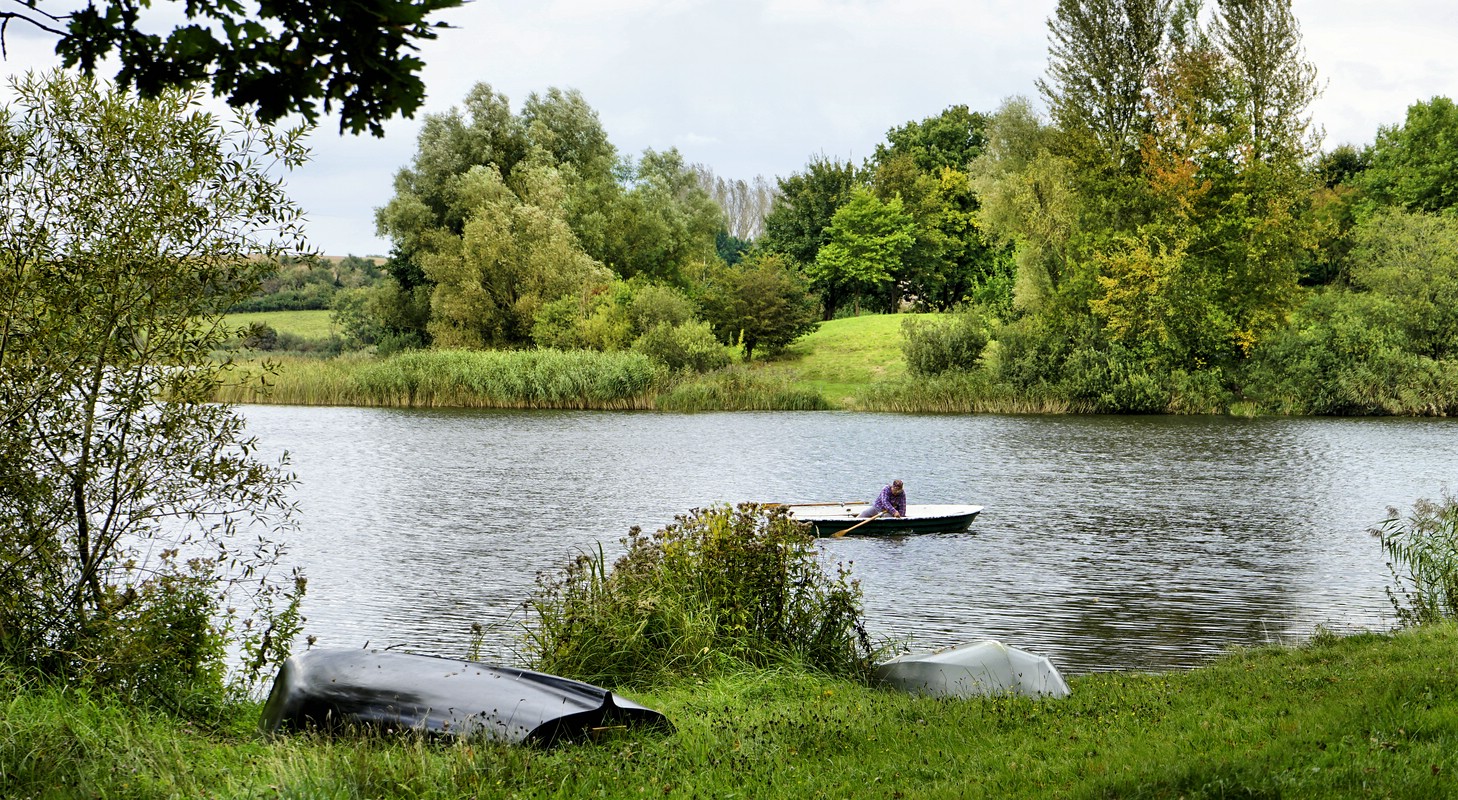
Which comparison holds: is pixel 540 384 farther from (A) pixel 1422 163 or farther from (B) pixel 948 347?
(A) pixel 1422 163

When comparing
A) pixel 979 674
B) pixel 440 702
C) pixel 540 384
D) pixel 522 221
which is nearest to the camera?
pixel 440 702

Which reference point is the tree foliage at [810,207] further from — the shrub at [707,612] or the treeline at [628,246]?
the shrub at [707,612]

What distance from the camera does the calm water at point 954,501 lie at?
13.1 metres

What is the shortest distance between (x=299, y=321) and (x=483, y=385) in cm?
3623

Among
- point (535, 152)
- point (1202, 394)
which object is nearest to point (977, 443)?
point (1202, 394)

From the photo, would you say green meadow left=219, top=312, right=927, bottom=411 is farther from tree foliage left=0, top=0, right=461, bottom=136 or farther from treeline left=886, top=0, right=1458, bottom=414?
tree foliage left=0, top=0, right=461, bottom=136

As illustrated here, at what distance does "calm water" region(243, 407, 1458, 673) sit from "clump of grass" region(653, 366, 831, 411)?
5.85 metres

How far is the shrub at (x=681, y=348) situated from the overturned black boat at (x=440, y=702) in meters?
44.1

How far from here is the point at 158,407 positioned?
27.1 ft

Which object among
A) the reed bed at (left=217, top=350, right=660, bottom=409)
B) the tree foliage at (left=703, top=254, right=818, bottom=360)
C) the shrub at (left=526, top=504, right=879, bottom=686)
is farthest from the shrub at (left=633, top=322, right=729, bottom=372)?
the shrub at (left=526, top=504, right=879, bottom=686)

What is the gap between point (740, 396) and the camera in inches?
1881

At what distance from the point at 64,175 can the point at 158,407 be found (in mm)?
1659

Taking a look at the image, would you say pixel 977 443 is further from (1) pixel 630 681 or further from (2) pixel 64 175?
Answer: (2) pixel 64 175

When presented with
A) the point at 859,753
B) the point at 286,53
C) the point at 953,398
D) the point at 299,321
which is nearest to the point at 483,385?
the point at 953,398
